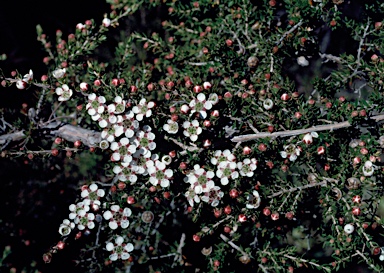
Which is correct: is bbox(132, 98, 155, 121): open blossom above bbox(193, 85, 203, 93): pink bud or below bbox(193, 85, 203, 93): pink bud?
below

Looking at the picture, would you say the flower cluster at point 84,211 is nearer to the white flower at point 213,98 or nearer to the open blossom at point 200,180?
the open blossom at point 200,180

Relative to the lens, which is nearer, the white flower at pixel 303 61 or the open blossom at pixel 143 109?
the open blossom at pixel 143 109

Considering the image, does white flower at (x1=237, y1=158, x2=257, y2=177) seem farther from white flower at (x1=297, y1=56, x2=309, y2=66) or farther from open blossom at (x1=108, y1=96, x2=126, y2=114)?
white flower at (x1=297, y1=56, x2=309, y2=66)

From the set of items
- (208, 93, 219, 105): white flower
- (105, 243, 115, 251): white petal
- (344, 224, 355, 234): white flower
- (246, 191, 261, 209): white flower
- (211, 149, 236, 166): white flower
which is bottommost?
(105, 243, 115, 251): white petal

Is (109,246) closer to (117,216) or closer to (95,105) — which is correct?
(117,216)

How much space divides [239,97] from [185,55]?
2.18 ft

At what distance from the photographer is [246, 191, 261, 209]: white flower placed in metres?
1.94

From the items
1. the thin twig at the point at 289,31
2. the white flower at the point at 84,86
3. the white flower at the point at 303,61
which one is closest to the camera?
the white flower at the point at 84,86

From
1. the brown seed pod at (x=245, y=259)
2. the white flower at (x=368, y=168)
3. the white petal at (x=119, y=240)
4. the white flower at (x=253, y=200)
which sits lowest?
the brown seed pod at (x=245, y=259)

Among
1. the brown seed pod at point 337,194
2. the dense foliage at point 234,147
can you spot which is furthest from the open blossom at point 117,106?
the brown seed pod at point 337,194

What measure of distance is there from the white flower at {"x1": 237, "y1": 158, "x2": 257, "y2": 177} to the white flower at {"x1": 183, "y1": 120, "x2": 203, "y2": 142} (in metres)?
0.24

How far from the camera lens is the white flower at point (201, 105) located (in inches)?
77.5

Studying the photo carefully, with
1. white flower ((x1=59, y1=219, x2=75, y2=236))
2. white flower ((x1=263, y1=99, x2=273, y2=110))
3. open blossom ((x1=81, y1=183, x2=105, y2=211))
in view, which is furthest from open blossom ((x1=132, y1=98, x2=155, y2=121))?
white flower ((x1=59, y1=219, x2=75, y2=236))

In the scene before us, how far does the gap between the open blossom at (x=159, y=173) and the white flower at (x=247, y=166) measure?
0.33 meters
